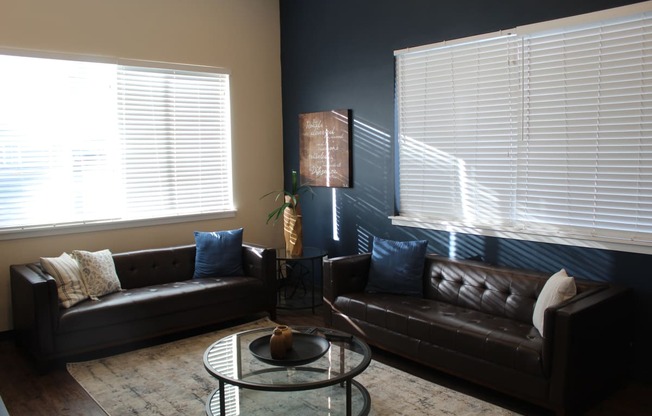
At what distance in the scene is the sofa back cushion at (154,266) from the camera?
15.5 feet

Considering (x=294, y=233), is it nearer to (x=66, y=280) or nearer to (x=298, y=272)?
(x=298, y=272)

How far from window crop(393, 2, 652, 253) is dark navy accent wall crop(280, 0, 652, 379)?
10 cm

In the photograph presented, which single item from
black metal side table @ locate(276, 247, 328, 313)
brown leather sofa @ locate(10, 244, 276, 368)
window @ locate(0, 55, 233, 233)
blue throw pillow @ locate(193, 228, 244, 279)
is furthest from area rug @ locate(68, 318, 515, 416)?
window @ locate(0, 55, 233, 233)

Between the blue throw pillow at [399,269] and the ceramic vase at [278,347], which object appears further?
the blue throw pillow at [399,269]

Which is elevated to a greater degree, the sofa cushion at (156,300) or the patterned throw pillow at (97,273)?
the patterned throw pillow at (97,273)

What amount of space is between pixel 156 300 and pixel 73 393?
0.98 meters

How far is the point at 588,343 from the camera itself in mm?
3070

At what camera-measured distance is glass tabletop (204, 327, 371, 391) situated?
2.78 m

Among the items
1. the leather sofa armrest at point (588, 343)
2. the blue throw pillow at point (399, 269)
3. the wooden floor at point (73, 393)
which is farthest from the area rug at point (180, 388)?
the blue throw pillow at point (399, 269)

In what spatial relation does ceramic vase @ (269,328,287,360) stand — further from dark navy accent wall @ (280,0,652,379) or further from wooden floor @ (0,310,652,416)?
dark navy accent wall @ (280,0,652,379)

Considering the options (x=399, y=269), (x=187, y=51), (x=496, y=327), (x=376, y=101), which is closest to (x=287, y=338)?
(x=496, y=327)

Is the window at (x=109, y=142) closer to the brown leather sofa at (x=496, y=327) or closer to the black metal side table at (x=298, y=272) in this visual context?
the black metal side table at (x=298, y=272)

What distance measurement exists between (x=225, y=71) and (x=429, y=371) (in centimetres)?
362

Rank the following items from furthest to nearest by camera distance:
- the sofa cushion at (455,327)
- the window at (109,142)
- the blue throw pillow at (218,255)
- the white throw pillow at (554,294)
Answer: the blue throw pillow at (218,255)
the window at (109,142)
the white throw pillow at (554,294)
the sofa cushion at (455,327)
